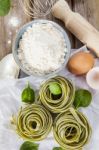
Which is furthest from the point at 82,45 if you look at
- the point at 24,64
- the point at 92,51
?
the point at 24,64

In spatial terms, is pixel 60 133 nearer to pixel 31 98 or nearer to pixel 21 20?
Result: pixel 31 98

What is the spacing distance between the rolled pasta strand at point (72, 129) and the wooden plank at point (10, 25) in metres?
0.22

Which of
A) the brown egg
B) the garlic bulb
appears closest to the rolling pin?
the brown egg

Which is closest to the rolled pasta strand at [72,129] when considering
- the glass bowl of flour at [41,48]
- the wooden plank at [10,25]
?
the glass bowl of flour at [41,48]

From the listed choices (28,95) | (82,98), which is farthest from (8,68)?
(82,98)

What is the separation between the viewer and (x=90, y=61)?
3.77 feet

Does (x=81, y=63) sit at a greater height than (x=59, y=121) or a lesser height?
greater

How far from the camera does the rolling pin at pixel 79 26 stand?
117 centimetres

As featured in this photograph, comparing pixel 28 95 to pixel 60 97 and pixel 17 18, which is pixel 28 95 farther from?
pixel 17 18

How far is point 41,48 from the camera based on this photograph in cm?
113

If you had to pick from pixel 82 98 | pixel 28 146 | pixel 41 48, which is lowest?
pixel 28 146

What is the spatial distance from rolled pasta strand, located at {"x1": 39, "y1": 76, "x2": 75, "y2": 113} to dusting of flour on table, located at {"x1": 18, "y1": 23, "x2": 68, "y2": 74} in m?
0.04

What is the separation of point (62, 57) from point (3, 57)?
152 millimetres

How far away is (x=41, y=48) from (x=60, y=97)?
0.12m
